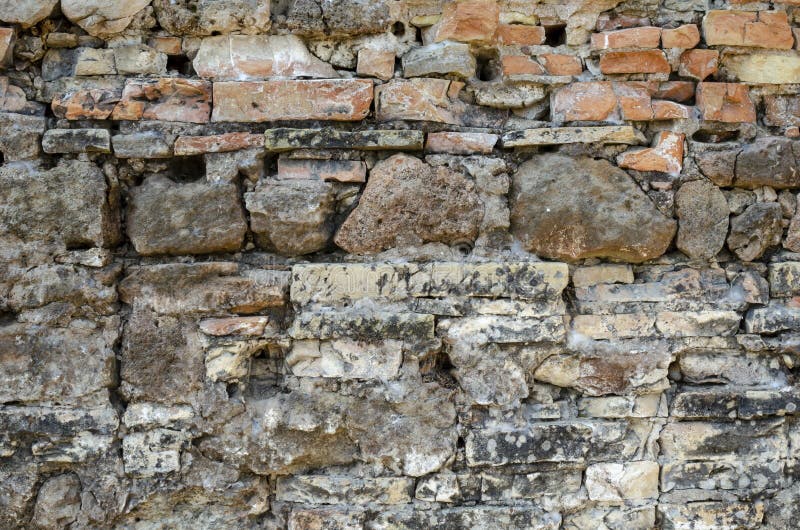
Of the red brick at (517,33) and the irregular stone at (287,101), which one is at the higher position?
the red brick at (517,33)

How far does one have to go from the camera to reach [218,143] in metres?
1.98

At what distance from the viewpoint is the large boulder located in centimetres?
201

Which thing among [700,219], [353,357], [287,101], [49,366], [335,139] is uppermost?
[287,101]

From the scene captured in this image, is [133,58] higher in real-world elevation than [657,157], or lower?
higher

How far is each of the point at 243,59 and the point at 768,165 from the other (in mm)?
1649

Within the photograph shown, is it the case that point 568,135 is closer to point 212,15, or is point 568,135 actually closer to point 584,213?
point 584,213

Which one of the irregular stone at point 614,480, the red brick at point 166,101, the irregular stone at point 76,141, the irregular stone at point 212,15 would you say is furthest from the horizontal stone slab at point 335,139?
the irregular stone at point 614,480

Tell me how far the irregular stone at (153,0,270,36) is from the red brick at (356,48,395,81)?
300mm

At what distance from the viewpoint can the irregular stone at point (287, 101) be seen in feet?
6.51

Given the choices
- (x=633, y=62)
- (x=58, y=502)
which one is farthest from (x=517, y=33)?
(x=58, y=502)

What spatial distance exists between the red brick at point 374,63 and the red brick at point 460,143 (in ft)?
0.79

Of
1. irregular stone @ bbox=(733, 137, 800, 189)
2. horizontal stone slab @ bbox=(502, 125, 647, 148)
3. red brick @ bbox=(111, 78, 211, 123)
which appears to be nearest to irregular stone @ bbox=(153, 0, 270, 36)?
red brick @ bbox=(111, 78, 211, 123)

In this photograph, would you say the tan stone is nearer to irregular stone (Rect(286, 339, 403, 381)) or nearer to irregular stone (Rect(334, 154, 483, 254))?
irregular stone (Rect(334, 154, 483, 254))

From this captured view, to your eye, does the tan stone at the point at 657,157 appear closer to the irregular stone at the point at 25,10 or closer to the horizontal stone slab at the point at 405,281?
the horizontal stone slab at the point at 405,281
